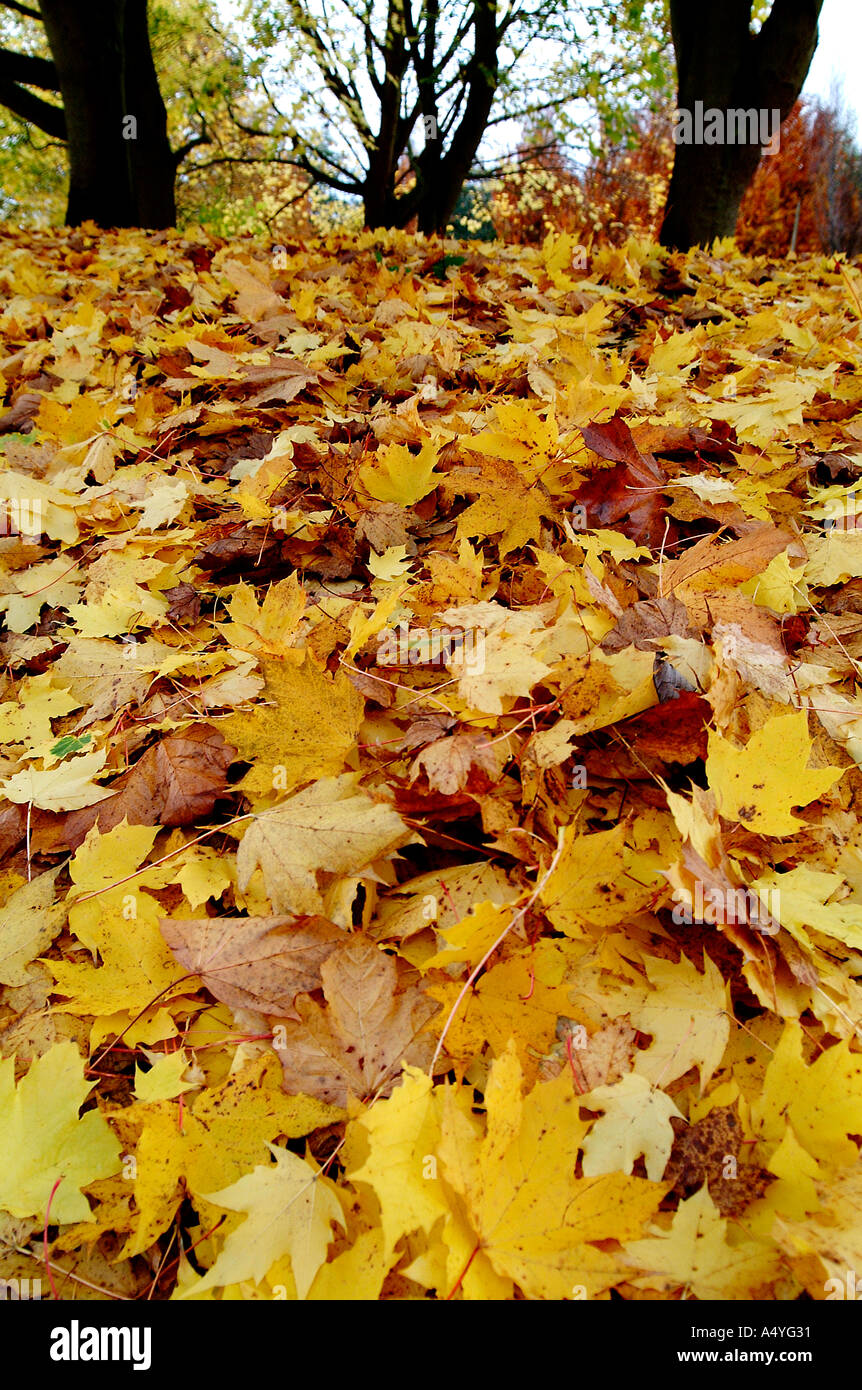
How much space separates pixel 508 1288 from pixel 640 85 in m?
10.9

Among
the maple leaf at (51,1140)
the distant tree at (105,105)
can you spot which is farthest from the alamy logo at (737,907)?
the distant tree at (105,105)

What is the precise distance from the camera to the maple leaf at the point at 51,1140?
2.39 ft

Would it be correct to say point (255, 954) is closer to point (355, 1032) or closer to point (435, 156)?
point (355, 1032)

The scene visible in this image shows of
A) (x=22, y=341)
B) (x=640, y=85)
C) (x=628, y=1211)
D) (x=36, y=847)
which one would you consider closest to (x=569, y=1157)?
(x=628, y=1211)

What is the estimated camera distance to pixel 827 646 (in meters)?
1.22

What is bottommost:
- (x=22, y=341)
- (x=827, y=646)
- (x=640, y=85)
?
(x=827, y=646)

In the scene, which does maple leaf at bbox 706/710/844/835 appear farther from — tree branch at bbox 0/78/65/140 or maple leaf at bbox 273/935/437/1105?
tree branch at bbox 0/78/65/140

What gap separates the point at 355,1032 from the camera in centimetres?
78

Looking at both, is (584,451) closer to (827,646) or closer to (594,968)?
(827,646)

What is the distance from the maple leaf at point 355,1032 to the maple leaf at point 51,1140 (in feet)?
0.66

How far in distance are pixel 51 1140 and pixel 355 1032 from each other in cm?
32

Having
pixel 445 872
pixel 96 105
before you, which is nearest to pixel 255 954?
pixel 445 872

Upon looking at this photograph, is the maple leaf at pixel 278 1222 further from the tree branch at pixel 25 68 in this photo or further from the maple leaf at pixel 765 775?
the tree branch at pixel 25 68
